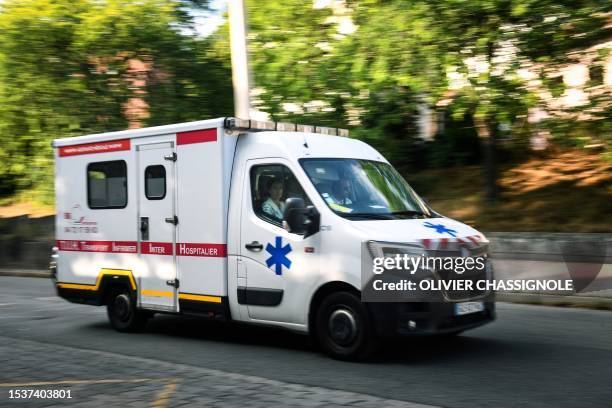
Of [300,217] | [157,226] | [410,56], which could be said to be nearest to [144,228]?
[157,226]

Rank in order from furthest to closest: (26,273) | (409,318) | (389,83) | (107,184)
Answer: (26,273) < (389,83) < (107,184) < (409,318)

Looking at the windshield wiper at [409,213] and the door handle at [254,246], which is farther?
the door handle at [254,246]

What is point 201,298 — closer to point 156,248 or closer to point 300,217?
point 156,248

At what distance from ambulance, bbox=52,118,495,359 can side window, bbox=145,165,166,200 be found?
0.02 meters

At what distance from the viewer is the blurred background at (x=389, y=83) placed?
1552 centimetres

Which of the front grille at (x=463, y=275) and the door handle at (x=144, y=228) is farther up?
the door handle at (x=144, y=228)

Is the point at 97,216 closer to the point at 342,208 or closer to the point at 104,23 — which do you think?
the point at 342,208

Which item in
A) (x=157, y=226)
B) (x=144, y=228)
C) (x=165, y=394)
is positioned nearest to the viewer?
(x=165, y=394)

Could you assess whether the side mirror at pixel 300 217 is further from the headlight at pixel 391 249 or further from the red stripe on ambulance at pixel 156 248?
the red stripe on ambulance at pixel 156 248

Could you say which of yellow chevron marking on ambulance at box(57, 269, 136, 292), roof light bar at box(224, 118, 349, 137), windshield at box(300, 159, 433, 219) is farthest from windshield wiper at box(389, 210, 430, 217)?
yellow chevron marking on ambulance at box(57, 269, 136, 292)

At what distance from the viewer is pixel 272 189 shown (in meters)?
8.67

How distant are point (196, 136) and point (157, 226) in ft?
4.33

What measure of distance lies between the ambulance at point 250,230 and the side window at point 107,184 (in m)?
0.02

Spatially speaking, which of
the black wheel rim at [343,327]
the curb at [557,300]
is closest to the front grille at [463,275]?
the black wheel rim at [343,327]
